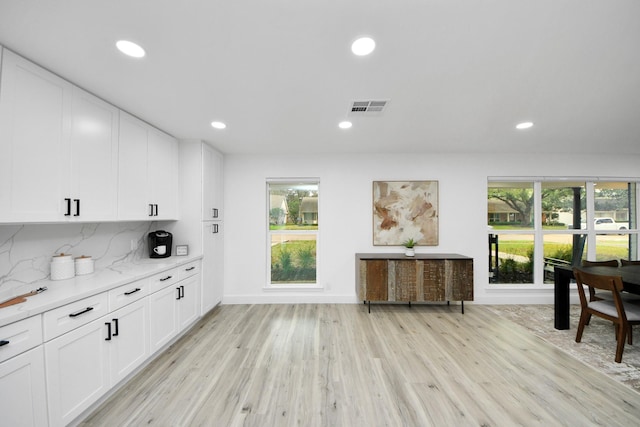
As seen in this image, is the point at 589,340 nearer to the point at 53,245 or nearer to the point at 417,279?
the point at 417,279

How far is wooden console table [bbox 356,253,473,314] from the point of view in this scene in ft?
10.9

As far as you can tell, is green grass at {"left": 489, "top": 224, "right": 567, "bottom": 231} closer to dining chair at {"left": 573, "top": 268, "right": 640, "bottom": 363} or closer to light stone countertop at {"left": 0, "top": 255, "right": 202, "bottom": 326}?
dining chair at {"left": 573, "top": 268, "right": 640, "bottom": 363}

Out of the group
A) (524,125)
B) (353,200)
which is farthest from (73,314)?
(524,125)

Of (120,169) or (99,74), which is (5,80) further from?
(120,169)

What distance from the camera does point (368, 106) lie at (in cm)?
220

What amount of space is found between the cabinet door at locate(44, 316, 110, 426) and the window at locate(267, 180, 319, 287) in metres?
2.38

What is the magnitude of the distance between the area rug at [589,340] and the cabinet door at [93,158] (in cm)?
465

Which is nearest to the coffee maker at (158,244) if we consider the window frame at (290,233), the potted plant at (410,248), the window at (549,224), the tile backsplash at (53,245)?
the tile backsplash at (53,245)

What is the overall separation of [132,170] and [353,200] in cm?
287

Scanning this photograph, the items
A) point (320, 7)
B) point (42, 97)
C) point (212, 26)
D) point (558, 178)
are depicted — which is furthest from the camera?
point (558, 178)

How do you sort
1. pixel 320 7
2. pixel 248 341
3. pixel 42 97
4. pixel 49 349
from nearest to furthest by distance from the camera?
pixel 320 7 → pixel 49 349 → pixel 42 97 → pixel 248 341

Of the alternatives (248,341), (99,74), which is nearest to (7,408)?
(248,341)

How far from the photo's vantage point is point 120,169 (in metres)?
2.25

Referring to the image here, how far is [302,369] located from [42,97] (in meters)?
2.88
